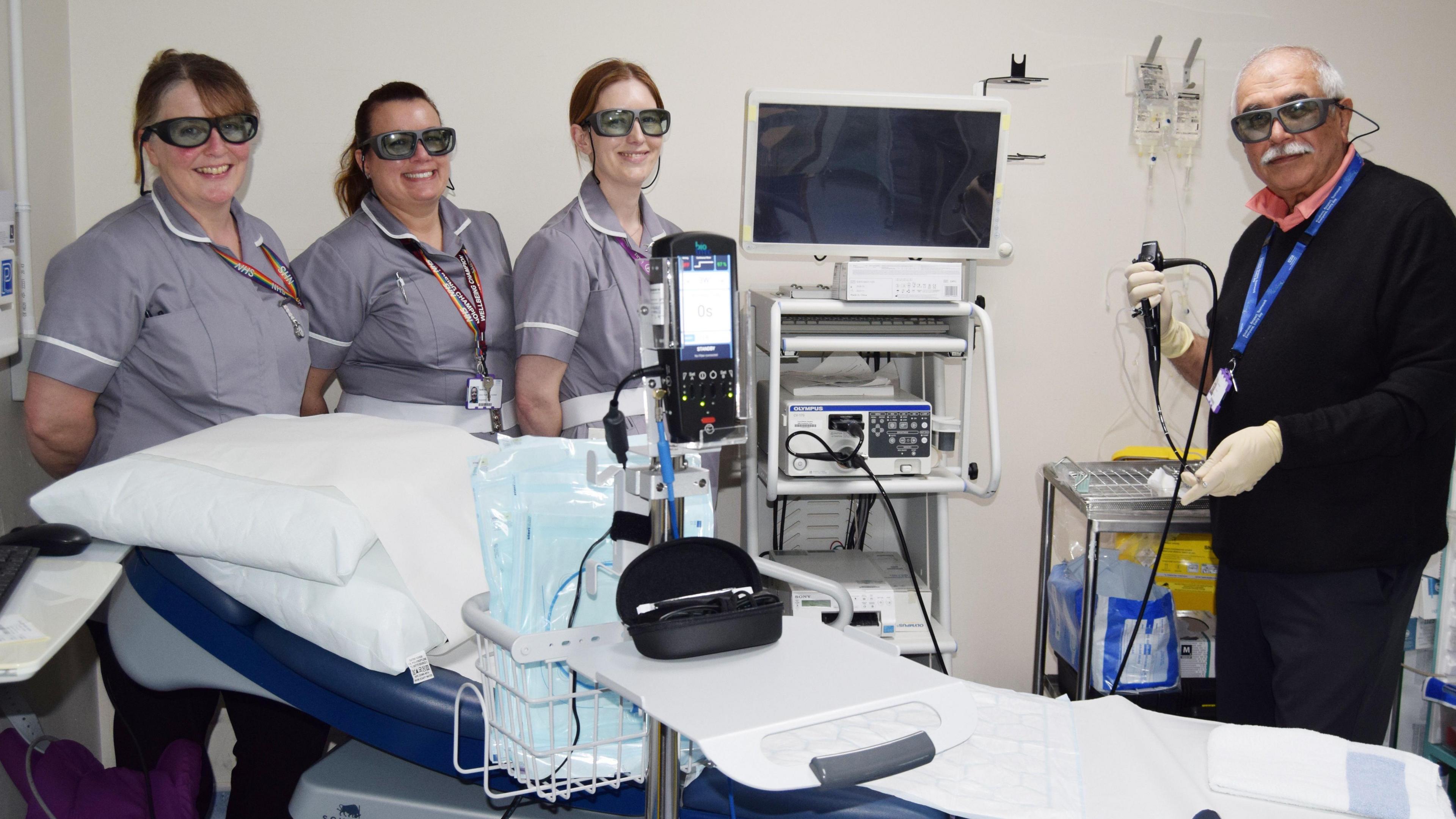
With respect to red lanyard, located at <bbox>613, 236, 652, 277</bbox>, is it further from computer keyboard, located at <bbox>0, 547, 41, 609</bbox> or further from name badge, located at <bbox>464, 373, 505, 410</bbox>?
computer keyboard, located at <bbox>0, 547, 41, 609</bbox>

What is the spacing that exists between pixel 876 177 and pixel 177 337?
59.8 inches

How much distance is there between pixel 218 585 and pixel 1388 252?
193 centimetres

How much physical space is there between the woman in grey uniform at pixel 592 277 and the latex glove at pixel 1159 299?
39.0 inches

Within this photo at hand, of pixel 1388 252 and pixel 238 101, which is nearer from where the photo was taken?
pixel 1388 252

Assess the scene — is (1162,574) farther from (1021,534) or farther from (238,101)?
(238,101)

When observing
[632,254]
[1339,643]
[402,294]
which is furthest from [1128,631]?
[402,294]

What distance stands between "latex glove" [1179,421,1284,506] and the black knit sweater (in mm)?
20

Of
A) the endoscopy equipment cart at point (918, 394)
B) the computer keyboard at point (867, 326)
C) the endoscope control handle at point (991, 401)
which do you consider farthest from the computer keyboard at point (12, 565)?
the endoscope control handle at point (991, 401)

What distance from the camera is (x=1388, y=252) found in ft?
5.67

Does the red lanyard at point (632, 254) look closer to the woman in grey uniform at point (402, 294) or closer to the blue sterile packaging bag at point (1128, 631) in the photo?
the woman in grey uniform at point (402, 294)

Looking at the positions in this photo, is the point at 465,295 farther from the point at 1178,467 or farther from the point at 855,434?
the point at 1178,467

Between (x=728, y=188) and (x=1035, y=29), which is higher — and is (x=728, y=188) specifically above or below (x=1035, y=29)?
below

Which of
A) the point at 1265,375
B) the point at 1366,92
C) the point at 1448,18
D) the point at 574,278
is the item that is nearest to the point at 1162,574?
the point at 1265,375

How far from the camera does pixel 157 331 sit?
6.28ft
